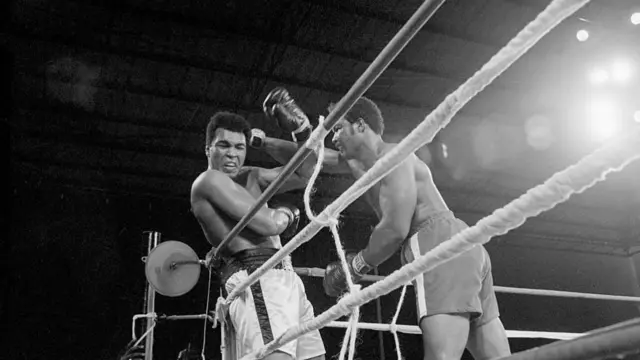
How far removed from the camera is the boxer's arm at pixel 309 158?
7.56 ft

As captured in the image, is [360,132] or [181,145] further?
[181,145]

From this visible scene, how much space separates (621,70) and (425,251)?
5.03 metres

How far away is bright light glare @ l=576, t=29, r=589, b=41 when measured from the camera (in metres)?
5.65

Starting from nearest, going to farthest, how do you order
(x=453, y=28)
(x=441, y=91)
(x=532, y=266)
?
(x=453, y=28)
(x=441, y=91)
(x=532, y=266)

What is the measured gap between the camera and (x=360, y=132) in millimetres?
1896

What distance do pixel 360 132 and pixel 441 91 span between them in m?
4.94

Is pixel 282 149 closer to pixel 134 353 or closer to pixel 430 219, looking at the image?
pixel 430 219

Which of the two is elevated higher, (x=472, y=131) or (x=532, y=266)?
(x=472, y=131)

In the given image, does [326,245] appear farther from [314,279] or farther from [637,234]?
[637,234]

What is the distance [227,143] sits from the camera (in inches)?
87.4

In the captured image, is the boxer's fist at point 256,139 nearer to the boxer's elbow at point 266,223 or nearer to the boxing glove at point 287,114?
the boxing glove at point 287,114

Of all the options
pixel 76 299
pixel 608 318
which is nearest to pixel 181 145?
pixel 76 299

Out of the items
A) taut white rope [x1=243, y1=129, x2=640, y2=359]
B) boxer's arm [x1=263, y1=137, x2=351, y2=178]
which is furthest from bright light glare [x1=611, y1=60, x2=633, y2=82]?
taut white rope [x1=243, y1=129, x2=640, y2=359]

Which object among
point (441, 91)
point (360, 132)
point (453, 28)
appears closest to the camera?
point (360, 132)
